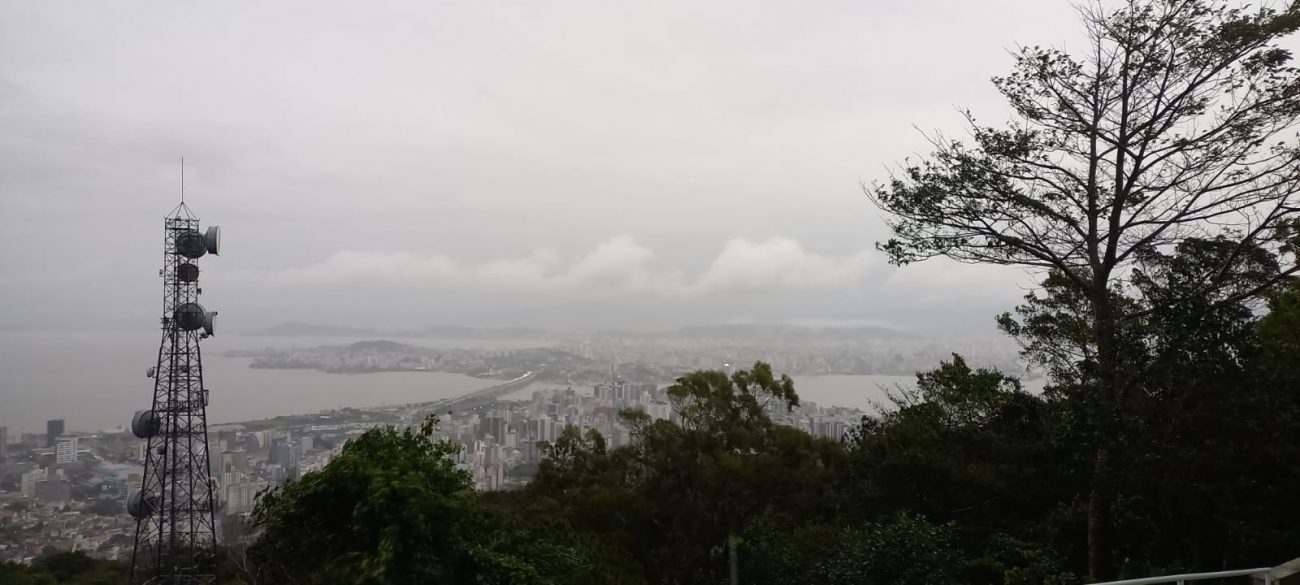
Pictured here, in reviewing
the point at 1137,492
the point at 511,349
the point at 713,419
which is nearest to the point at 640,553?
the point at 713,419

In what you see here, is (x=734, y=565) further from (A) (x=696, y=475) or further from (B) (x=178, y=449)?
(B) (x=178, y=449)

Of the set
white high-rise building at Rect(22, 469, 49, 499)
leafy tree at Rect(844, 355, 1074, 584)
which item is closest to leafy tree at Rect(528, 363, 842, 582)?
leafy tree at Rect(844, 355, 1074, 584)

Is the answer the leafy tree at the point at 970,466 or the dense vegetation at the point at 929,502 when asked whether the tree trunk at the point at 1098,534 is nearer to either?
the dense vegetation at the point at 929,502

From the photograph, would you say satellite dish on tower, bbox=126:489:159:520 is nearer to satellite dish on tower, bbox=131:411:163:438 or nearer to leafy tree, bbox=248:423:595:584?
satellite dish on tower, bbox=131:411:163:438

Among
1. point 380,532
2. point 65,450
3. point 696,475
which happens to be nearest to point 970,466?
→ point 696,475

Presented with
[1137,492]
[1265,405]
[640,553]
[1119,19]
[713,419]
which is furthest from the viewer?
[713,419]

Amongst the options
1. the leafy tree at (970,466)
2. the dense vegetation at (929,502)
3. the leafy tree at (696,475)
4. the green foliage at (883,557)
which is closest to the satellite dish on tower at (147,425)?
the leafy tree at (696,475)

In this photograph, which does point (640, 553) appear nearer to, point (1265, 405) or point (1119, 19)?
point (1265, 405)
